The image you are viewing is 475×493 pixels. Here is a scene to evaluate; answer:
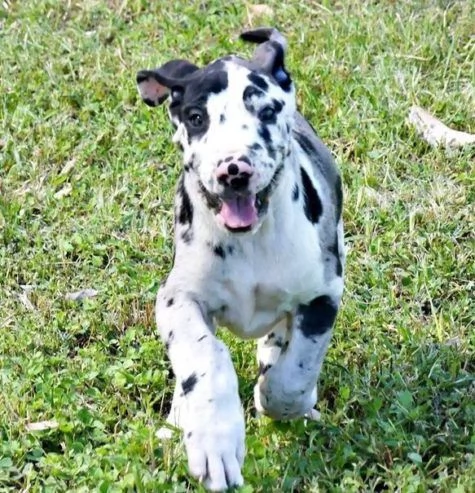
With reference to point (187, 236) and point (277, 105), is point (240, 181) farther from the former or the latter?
point (187, 236)

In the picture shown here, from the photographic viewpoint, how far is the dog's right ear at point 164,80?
455 cm

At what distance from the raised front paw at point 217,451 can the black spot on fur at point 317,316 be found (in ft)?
2.22

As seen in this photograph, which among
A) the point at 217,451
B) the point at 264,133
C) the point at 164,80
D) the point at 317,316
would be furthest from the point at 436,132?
the point at 217,451

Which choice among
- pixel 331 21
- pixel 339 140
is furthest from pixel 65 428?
pixel 331 21

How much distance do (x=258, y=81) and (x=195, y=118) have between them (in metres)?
0.25

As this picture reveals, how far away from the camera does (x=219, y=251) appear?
14.8 ft

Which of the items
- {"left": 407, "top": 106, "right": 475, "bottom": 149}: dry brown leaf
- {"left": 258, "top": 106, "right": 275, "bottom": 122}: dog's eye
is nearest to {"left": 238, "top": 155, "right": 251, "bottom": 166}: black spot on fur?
{"left": 258, "top": 106, "right": 275, "bottom": 122}: dog's eye

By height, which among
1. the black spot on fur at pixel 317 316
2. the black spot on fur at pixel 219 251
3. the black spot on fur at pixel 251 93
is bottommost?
the black spot on fur at pixel 317 316

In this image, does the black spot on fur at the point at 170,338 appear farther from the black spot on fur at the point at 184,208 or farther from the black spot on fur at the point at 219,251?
the black spot on fur at the point at 184,208

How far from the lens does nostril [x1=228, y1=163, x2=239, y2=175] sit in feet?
13.5

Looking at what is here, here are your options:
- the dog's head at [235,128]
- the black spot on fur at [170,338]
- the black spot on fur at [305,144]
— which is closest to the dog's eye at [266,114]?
the dog's head at [235,128]

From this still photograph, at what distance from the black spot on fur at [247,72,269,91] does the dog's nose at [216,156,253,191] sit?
14.1 inches

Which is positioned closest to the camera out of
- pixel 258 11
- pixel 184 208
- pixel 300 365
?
pixel 300 365

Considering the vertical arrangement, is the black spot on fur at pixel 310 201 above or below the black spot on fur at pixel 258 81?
below
